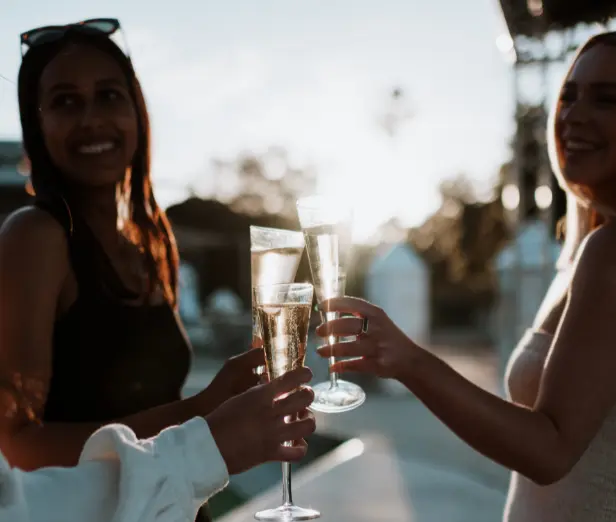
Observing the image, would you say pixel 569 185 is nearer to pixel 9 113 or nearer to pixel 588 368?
pixel 588 368

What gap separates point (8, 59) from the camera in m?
1.77

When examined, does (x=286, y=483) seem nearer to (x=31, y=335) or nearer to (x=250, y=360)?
(x=250, y=360)

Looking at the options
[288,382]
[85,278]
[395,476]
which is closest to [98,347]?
[85,278]

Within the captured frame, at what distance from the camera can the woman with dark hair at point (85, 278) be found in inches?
62.7

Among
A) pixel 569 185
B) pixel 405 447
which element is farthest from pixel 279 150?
pixel 569 185

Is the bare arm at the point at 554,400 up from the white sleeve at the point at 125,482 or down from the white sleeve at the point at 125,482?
down

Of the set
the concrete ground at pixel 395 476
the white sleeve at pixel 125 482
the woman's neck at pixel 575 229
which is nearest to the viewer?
the white sleeve at pixel 125 482

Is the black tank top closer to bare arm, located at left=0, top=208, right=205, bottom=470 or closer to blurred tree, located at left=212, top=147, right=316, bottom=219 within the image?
bare arm, located at left=0, top=208, right=205, bottom=470

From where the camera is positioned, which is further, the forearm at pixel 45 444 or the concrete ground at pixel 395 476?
the concrete ground at pixel 395 476

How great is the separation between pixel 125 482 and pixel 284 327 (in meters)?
0.51

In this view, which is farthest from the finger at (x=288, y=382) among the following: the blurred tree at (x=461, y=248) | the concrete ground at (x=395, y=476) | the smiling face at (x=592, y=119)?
the blurred tree at (x=461, y=248)

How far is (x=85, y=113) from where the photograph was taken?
6.10 ft

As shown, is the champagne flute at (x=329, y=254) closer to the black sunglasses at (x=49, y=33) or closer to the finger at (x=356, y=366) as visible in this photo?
the finger at (x=356, y=366)

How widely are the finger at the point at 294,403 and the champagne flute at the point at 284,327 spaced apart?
241mm
